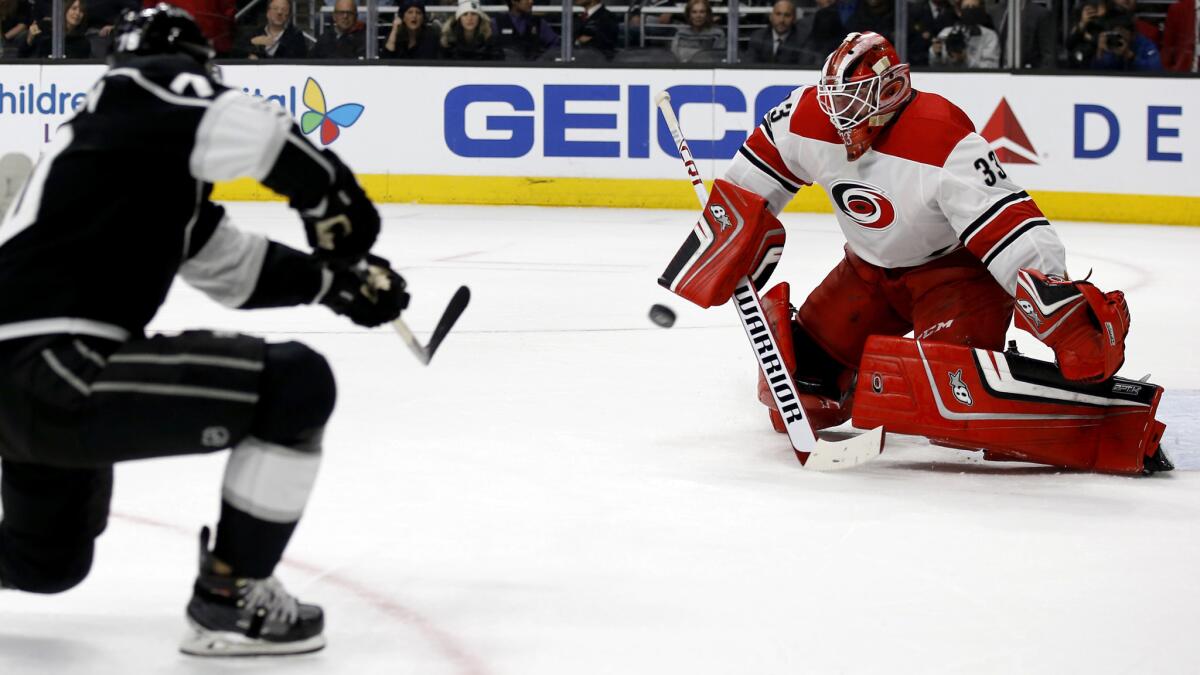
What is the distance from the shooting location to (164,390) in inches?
81.7

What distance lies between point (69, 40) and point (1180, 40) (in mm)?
6313

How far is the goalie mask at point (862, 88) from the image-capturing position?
11.8 ft

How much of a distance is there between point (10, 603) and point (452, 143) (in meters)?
7.10

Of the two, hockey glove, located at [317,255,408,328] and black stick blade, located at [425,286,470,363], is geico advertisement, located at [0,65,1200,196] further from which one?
hockey glove, located at [317,255,408,328]

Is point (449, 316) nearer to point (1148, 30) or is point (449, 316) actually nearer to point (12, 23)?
point (1148, 30)

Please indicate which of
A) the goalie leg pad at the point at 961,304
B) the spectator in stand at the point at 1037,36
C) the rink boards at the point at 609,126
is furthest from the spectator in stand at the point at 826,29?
the goalie leg pad at the point at 961,304

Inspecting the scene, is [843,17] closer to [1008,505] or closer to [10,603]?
[1008,505]

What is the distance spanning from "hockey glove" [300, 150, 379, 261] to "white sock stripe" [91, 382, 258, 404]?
0.26m

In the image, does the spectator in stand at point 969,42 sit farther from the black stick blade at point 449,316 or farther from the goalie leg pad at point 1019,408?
the black stick blade at point 449,316

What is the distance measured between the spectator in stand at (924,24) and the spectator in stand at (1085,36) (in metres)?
0.66

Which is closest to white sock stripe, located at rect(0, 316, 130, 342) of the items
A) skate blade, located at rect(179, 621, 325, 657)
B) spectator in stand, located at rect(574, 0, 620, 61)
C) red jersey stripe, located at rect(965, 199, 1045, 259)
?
skate blade, located at rect(179, 621, 325, 657)

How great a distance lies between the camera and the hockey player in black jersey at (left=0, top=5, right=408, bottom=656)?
2074 mm

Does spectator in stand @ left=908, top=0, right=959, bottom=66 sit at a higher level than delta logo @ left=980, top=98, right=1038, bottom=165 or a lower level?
higher

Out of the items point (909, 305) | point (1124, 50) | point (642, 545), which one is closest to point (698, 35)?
point (1124, 50)
